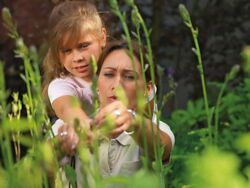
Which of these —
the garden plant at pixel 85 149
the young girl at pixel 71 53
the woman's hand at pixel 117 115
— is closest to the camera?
the garden plant at pixel 85 149

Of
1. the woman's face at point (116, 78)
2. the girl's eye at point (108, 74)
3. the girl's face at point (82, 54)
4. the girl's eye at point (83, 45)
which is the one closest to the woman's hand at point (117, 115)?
the woman's face at point (116, 78)

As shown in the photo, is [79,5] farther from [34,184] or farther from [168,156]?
[34,184]

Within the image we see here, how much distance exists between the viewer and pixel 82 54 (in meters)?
2.49

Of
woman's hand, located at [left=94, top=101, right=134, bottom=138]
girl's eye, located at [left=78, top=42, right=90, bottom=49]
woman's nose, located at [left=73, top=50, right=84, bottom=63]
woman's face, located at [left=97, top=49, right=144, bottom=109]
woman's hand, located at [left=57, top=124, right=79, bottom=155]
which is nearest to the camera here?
woman's hand, located at [left=94, top=101, right=134, bottom=138]

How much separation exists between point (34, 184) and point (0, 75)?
14 cm

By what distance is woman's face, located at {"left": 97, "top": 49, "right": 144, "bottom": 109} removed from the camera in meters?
2.04

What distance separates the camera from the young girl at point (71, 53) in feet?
7.75

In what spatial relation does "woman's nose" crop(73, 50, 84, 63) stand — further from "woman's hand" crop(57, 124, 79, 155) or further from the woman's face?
"woman's hand" crop(57, 124, 79, 155)

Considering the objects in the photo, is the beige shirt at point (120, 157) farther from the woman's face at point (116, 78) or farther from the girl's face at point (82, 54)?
the girl's face at point (82, 54)

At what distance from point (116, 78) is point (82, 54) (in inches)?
16.7

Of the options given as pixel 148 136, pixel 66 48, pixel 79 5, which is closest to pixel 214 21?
pixel 79 5

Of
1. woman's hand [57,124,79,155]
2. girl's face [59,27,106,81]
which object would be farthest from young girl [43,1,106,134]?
woman's hand [57,124,79,155]

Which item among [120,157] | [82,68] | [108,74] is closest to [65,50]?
[82,68]

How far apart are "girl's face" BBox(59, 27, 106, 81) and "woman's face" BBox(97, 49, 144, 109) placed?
0.80ft
